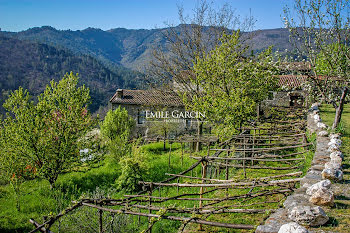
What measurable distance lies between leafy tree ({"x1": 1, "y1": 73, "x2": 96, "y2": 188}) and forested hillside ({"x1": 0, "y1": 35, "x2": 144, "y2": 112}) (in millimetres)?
53436

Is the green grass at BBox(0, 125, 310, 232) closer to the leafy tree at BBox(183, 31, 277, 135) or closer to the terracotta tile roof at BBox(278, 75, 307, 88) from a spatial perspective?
the leafy tree at BBox(183, 31, 277, 135)

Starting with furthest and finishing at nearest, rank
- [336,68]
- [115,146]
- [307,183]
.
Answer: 1. [115,146]
2. [336,68]
3. [307,183]

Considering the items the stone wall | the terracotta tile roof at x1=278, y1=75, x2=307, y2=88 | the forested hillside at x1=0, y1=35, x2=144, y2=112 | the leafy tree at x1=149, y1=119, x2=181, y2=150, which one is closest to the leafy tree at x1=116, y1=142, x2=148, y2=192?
the terracotta tile roof at x1=278, y1=75, x2=307, y2=88

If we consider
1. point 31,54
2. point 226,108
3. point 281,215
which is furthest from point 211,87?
point 31,54

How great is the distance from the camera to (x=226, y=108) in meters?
9.73

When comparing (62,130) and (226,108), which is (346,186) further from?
(62,130)

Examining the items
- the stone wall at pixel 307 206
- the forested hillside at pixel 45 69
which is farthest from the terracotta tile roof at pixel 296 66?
the forested hillside at pixel 45 69

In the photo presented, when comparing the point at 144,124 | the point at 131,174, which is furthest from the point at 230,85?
the point at 144,124

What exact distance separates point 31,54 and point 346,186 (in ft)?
332

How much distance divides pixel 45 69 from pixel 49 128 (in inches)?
3153

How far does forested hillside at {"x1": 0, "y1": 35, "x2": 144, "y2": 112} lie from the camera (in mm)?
67894

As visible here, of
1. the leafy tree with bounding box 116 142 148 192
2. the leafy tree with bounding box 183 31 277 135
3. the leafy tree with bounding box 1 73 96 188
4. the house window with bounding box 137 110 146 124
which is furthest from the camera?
the house window with bounding box 137 110 146 124

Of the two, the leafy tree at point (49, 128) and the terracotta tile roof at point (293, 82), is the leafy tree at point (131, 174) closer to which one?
the leafy tree at point (49, 128)

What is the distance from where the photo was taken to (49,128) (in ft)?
33.4
